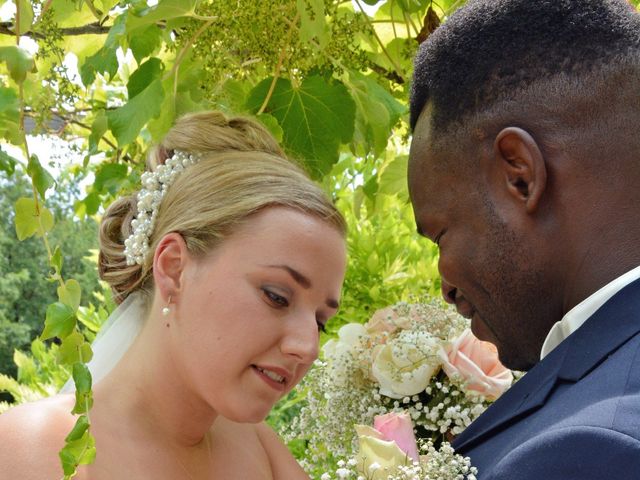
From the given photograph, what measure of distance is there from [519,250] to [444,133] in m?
0.31

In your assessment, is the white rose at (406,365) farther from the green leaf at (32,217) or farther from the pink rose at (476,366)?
the green leaf at (32,217)

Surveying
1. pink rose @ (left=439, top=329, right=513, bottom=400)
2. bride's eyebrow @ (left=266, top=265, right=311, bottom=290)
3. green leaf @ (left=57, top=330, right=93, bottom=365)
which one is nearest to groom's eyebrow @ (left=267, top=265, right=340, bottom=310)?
bride's eyebrow @ (left=266, top=265, right=311, bottom=290)

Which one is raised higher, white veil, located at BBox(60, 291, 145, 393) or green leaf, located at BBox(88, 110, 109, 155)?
green leaf, located at BBox(88, 110, 109, 155)

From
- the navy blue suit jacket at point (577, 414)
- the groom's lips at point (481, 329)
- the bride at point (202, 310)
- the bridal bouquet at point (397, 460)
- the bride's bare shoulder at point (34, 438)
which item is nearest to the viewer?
the navy blue suit jacket at point (577, 414)

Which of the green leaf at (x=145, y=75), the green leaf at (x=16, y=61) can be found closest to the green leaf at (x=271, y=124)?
the green leaf at (x=145, y=75)

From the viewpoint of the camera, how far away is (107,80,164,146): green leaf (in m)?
2.63

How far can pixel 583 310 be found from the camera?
1735 millimetres

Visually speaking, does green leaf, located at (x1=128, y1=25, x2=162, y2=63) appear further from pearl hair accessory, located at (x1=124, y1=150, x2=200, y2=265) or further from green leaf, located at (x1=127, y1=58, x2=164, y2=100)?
pearl hair accessory, located at (x1=124, y1=150, x2=200, y2=265)

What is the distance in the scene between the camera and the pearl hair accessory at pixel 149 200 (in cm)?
264

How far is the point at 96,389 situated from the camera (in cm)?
253

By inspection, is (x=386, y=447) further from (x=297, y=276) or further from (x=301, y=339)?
(x=297, y=276)

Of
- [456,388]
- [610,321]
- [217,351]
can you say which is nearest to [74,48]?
[217,351]

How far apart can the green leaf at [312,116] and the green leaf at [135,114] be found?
309 mm

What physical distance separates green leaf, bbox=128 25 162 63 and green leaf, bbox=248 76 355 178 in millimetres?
340
